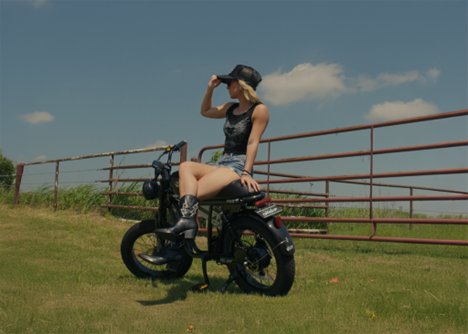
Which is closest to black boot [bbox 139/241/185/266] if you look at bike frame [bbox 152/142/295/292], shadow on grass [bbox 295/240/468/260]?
bike frame [bbox 152/142/295/292]

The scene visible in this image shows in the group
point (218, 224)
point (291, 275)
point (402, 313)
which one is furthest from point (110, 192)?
point (402, 313)

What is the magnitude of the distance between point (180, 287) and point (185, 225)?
30.0 inches

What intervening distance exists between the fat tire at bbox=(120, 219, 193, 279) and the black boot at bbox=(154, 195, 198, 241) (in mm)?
802

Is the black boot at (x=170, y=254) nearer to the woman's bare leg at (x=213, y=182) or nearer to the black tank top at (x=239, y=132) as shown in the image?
the woman's bare leg at (x=213, y=182)

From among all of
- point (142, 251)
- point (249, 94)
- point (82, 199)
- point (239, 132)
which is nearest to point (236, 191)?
point (239, 132)

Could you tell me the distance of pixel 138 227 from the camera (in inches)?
137

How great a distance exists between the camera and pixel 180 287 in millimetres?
3180

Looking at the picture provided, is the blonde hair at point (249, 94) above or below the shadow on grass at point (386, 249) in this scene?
above

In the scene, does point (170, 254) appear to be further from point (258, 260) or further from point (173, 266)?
point (258, 260)

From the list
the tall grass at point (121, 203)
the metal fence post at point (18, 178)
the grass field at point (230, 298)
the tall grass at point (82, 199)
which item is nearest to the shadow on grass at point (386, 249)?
the grass field at point (230, 298)

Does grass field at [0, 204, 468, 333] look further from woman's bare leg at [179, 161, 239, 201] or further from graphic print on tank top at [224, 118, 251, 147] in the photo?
graphic print on tank top at [224, 118, 251, 147]

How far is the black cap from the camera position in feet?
10.6

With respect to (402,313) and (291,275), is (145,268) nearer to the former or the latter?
(291,275)

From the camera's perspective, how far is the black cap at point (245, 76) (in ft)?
10.6
